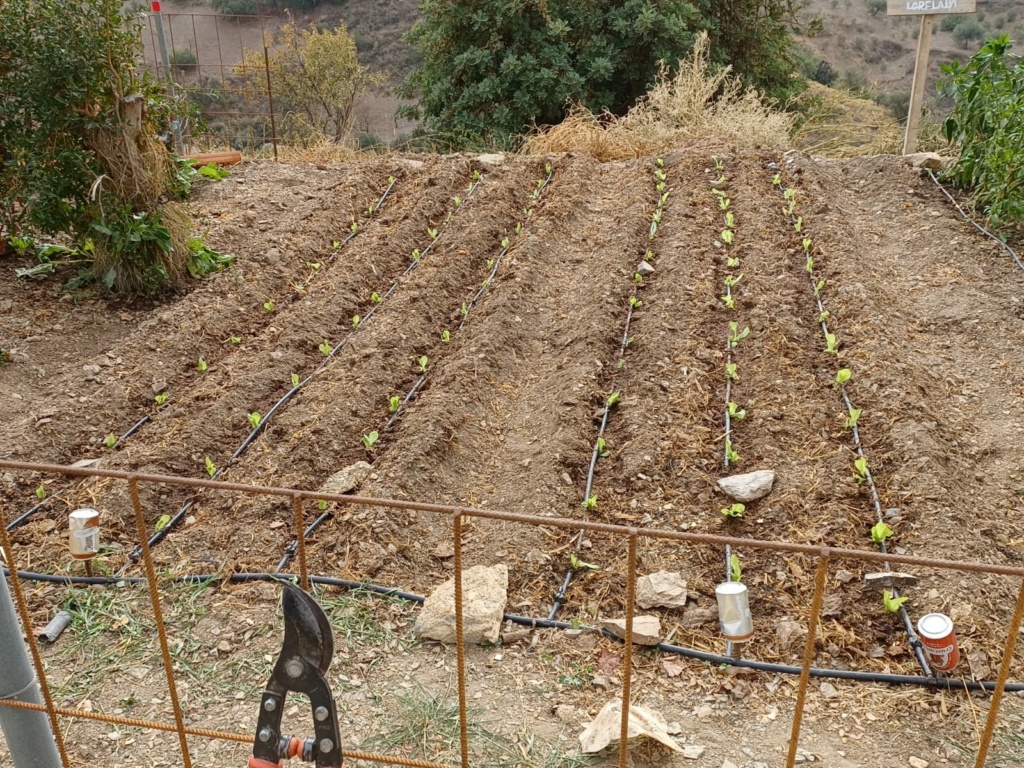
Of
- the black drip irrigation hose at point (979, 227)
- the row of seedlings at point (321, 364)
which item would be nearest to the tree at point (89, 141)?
the row of seedlings at point (321, 364)

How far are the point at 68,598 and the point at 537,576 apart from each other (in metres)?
2.00

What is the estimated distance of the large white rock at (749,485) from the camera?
422 centimetres

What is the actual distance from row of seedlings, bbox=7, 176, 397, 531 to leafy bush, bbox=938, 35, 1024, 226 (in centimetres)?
568

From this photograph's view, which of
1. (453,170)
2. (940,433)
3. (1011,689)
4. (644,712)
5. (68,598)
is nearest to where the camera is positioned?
(644,712)

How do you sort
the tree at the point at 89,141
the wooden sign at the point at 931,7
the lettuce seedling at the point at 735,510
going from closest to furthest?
1. the lettuce seedling at the point at 735,510
2. the tree at the point at 89,141
3. the wooden sign at the point at 931,7

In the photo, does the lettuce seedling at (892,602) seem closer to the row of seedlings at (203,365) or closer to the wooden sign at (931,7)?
the row of seedlings at (203,365)

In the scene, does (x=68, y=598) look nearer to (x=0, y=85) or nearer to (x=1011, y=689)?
(x=1011, y=689)

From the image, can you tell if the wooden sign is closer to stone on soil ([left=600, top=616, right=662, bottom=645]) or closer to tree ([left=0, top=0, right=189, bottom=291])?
tree ([left=0, top=0, right=189, bottom=291])

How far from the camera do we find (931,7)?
8.54m

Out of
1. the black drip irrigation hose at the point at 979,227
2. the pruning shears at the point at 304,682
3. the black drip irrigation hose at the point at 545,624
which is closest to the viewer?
the pruning shears at the point at 304,682

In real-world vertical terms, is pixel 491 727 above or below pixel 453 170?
below

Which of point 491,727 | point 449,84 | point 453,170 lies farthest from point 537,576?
point 449,84

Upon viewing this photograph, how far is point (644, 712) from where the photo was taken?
9.33ft

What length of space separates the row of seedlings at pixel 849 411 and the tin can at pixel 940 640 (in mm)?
94
